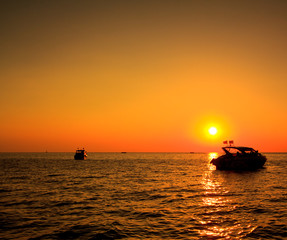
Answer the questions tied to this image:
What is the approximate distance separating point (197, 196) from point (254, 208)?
555 centimetres

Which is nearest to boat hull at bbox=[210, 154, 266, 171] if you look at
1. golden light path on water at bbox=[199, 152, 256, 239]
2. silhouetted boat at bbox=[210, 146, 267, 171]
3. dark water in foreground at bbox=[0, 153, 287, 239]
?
silhouetted boat at bbox=[210, 146, 267, 171]

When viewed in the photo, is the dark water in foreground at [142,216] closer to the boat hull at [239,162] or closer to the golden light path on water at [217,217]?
the golden light path on water at [217,217]

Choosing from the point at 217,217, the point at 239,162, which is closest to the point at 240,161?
the point at 239,162

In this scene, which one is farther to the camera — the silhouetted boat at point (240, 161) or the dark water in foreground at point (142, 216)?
the silhouetted boat at point (240, 161)

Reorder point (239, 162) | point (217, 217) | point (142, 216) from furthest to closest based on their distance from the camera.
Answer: point (239, 162) < point (142, 216) < point (217, 217)

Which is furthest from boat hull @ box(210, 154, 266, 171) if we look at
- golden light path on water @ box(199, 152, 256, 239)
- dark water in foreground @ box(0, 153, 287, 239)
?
golden light path on water @ box(199, 152, 256, 239)

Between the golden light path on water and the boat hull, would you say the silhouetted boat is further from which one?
the golden light path on water

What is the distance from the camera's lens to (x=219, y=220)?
1356 cm

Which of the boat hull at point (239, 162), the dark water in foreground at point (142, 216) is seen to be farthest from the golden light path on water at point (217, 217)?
the boat hull at point (239, 162)

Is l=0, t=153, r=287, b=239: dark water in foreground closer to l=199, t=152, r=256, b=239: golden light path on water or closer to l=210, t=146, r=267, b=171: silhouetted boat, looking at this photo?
l=199, t=152, r=256, b=239: golden light path on water

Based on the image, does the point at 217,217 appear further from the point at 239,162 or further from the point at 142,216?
the point at 239,162

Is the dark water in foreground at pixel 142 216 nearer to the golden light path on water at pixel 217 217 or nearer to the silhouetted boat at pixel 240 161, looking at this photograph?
the golden light path on water at pixel 217 217

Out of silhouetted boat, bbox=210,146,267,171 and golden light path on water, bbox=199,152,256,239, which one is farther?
silhouetted boat, bbox=210,146,267,171

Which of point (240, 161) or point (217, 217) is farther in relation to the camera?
point (240, 161)
